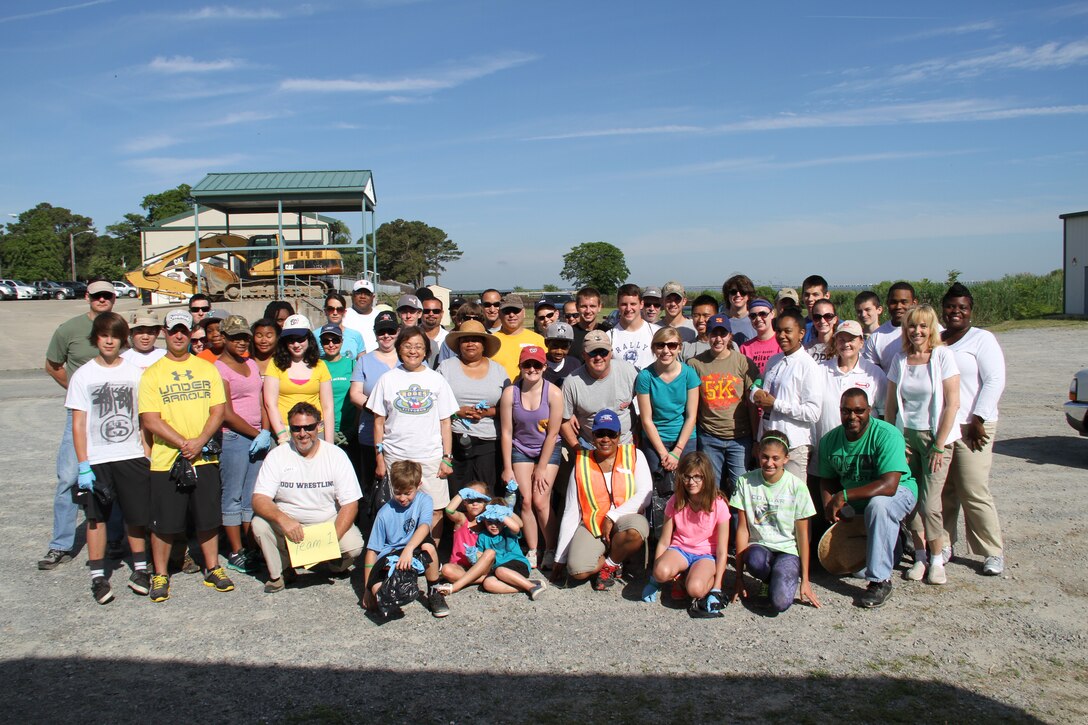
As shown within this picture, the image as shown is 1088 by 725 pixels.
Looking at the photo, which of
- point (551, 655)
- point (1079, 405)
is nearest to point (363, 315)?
point (551, 655)

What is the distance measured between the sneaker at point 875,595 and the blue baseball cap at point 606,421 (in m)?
1.90

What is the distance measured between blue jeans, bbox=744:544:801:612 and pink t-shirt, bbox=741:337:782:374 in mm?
1567

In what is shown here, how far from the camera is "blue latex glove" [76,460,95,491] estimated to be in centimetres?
499

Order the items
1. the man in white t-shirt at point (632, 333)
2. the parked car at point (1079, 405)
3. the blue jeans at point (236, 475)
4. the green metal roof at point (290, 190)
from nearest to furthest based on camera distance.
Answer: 1. the blue jeans at point (236, 475)
2. the man in white t-shirt at point (632, 333)
3. the parked car at point (1079, 405)
4. the green metal roof at point (290, 190)

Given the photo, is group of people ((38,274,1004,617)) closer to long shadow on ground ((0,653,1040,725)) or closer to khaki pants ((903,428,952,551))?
khaki pants ((903,428,952,551))

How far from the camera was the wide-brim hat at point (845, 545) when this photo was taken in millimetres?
5090

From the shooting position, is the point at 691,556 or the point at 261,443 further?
the point at 261,443

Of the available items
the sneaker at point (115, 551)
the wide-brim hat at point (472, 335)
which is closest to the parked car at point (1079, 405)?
the wide-brim hat at point (472, 335)

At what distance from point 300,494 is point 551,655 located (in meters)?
2.12

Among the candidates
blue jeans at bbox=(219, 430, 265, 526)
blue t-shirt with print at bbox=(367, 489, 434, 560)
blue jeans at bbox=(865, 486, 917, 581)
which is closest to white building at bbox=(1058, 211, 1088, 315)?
blue jeans at bbox=(865, 486, 917, 581)

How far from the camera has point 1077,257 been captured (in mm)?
32062

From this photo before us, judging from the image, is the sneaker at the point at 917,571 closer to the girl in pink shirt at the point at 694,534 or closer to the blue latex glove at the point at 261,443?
the girl in pink shirt at the point at 694,534

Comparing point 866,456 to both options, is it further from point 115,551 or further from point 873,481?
point 115,551

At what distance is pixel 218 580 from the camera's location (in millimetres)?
5184
